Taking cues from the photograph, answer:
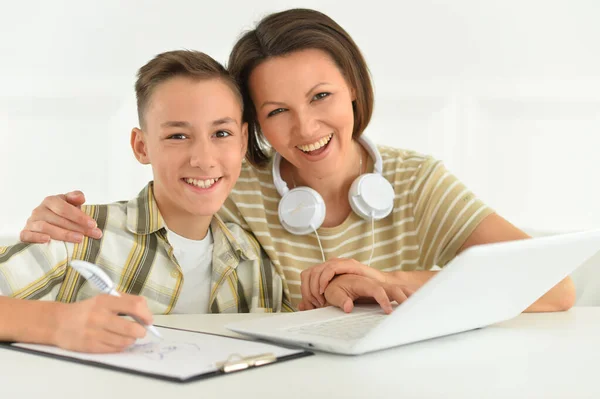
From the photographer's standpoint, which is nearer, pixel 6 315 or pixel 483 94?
pixel 6 315

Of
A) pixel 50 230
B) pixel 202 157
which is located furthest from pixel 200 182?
pixel 50 230

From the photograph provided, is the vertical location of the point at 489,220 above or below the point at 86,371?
above

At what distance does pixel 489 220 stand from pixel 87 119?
5.87 ft

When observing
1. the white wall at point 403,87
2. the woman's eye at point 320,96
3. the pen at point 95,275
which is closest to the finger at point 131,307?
the pen at point 95,275

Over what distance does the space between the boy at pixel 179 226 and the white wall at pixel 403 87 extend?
54.3 inches

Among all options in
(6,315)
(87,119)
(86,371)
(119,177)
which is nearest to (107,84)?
(87,119)

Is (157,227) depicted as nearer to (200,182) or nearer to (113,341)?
(200,182)

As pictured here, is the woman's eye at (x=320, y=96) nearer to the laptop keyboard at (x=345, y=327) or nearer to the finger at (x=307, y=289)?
the finger at (x=307, y=289)

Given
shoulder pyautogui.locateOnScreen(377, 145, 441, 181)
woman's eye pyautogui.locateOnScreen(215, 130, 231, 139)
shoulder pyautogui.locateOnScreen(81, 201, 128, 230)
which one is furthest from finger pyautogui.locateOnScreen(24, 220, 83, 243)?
shoulder pyautogui.locateOnScreen(377, 145, 441, 181)

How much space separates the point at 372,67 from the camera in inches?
114

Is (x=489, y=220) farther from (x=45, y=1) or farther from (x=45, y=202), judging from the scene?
(x=45, y=1)

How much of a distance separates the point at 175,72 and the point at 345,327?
2.26 ft

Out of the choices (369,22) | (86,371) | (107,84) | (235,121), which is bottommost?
(86,371)

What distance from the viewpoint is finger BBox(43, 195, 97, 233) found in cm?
137
